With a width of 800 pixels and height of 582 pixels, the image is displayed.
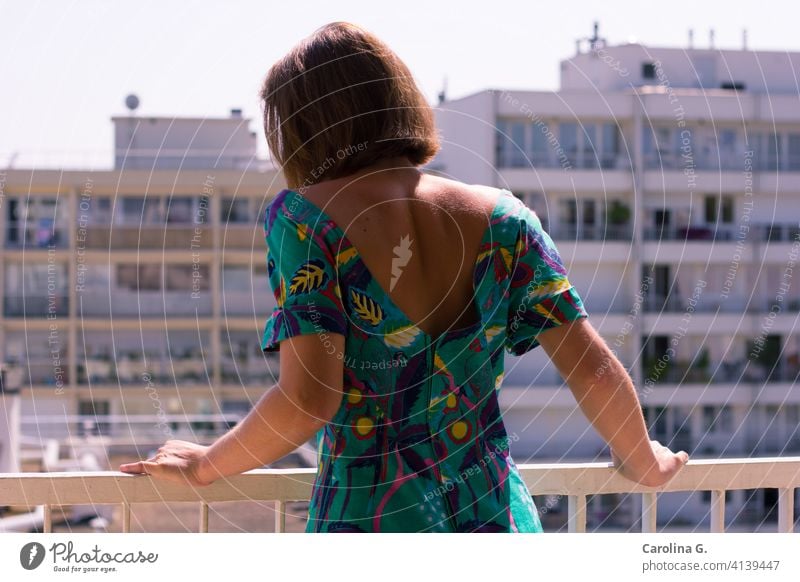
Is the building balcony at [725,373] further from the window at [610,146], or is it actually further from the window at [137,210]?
the window at [137,210]

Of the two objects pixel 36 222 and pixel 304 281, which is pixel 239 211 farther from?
pixel 304 281

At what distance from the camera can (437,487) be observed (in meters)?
0.98

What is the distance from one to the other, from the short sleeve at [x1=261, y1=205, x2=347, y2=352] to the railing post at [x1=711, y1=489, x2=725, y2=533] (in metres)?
0.74

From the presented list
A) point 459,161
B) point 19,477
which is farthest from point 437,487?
point 459,161

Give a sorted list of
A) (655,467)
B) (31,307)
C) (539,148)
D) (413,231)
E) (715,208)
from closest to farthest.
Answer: (413,231)
(655,467)
(715,208)
(539,148)
(31,307)

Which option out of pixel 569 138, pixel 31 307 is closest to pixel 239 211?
pixel 31 307

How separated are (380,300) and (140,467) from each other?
0.43m

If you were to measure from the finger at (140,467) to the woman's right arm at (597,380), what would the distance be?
1.44 feet

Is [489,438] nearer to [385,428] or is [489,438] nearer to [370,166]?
[385,428]

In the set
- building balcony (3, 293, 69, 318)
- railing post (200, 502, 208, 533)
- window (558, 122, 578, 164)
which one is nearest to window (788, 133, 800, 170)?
window (558, 122, 578, 164)

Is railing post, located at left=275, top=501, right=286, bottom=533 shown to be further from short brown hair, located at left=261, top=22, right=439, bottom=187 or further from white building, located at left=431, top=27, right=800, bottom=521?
white building, located at left=431, top=27, right=800, bottom=521

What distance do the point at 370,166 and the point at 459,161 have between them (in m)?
13.5

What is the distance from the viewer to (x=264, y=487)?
4.26 ft

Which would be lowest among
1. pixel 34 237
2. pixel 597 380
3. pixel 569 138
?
pixel 34 237
